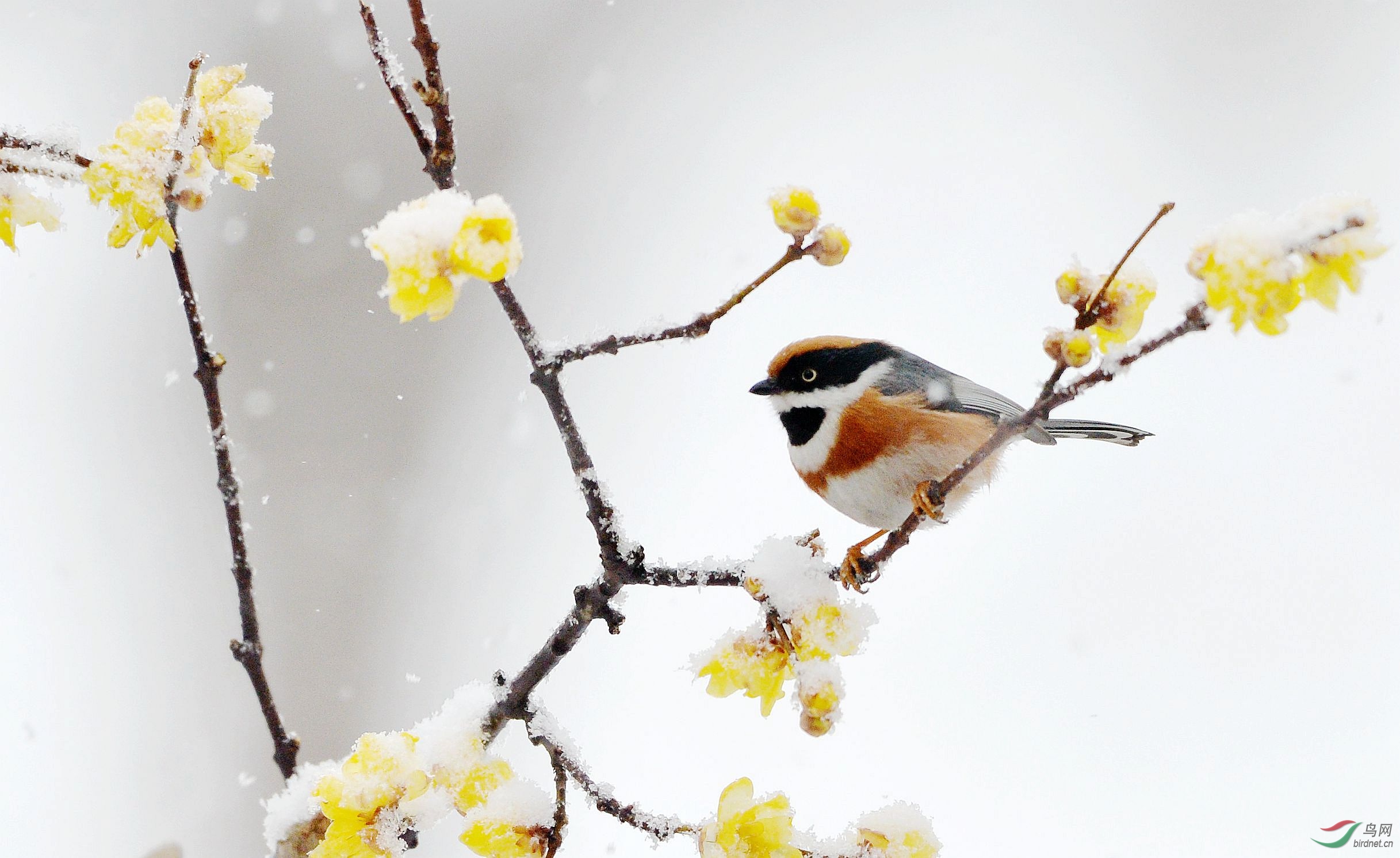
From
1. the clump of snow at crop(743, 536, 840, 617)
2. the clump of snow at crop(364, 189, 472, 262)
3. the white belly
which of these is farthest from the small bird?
the clump of snow at crop(364, 189, 472, 262)

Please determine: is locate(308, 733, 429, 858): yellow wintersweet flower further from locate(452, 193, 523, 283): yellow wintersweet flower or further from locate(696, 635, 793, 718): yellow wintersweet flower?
locate(452, 193, 523, 283): yellow wintersweet flower

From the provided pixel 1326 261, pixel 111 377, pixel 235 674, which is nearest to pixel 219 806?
pixel 235 674

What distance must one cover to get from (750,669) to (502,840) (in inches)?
11.4

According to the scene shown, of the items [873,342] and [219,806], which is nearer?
[873,342]

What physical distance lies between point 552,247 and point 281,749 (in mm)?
4794

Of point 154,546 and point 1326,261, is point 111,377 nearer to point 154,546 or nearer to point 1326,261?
point 154,546

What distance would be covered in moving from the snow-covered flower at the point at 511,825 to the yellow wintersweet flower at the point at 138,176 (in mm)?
649

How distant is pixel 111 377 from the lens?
4.61 meters

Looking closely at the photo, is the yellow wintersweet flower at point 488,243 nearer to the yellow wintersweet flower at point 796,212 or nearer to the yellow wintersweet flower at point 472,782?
the yellow wintersweet flower at point 796,212

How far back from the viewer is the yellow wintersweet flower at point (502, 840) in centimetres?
90

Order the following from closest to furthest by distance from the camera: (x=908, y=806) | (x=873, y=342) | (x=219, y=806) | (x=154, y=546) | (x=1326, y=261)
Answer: (x=1326, y=261) → (x=908, y=806) → (x=873, y=342) → (x=219, y=806) → (x=154, y=546)

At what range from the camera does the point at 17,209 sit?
979 mm

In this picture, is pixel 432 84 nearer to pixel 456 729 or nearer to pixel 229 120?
pixel 229 120

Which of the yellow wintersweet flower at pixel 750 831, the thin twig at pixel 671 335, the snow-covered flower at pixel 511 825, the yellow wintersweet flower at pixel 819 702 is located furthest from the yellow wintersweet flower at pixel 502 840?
the thin twig at pixel 671 335
